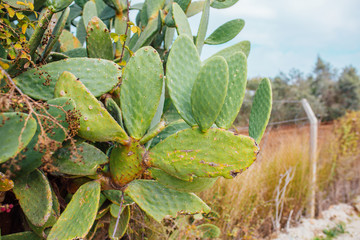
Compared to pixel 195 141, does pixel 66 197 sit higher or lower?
lower

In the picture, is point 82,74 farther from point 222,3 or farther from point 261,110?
point 222,3

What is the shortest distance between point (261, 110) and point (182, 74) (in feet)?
→ 0.99

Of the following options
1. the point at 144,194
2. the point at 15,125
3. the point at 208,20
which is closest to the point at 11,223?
the point at 144,194

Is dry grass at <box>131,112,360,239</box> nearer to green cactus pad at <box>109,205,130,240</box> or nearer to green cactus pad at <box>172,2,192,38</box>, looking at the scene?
green cactus pad at <box>109,205,130,240</box>

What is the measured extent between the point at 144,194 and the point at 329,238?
3.28m

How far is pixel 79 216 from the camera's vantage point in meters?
0.81

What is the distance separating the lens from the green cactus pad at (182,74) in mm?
855

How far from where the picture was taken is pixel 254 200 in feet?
9.95

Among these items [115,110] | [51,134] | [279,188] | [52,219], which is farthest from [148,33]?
[279,188]

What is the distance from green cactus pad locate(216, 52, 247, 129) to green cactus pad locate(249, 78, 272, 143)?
0.11 m

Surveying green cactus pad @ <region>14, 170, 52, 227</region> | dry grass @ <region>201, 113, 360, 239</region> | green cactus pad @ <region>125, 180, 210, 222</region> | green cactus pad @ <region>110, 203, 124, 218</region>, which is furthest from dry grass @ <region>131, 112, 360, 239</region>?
green cactus pad @ <region>14, 170, 52, 227</region>

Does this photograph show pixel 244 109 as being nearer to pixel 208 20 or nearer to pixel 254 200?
pixel 254 200

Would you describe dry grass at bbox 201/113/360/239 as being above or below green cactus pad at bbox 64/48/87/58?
→ below

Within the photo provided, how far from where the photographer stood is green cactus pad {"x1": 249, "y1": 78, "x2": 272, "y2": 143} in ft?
3.10
